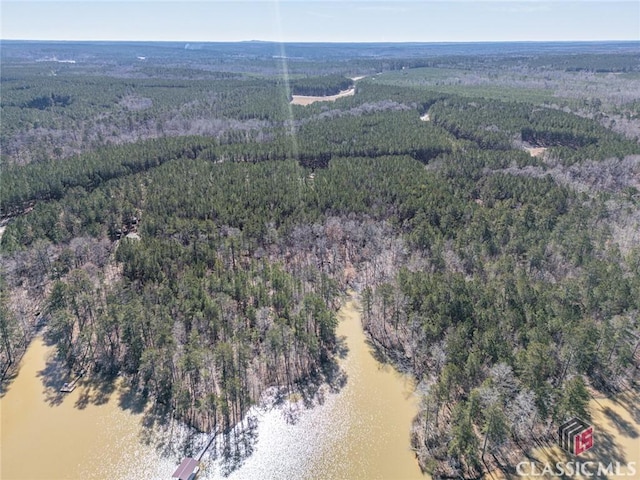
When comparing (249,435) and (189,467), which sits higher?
(189,467)

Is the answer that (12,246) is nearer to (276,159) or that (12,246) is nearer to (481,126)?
(276,159)

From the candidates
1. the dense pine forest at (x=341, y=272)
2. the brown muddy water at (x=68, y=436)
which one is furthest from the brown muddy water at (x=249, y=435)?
the dense pine forest at (x=341, y=272)

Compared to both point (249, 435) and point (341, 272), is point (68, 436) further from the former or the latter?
→ point (341, 272)

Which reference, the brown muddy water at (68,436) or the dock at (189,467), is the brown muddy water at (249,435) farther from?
the dock at (189,467)

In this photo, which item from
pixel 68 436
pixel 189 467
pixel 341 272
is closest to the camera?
pixel 189 467

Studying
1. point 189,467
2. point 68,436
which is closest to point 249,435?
point 189,467

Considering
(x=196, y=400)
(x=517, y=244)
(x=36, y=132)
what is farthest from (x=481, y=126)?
(x=36, y=132)
